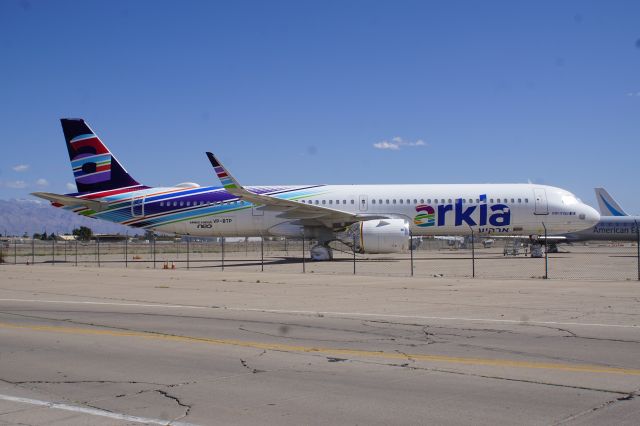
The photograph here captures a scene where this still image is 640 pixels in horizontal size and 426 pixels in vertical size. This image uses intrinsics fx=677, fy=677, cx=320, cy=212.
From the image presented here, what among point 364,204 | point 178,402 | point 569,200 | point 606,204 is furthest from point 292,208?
point 606,204

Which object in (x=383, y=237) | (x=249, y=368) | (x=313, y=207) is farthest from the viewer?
(x=313, y=207)

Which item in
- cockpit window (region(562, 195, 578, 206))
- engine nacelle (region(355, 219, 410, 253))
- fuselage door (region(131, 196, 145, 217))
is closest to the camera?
engine nacelle (region(355, 219, 410, 253))

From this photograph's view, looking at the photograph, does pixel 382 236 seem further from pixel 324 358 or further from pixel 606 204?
pixel 606 204

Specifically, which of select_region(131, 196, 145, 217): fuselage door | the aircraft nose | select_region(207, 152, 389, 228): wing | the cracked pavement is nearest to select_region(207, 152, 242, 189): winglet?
select_region(207, 152, 389, 228): wing

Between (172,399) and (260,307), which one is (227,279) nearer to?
(260,307)

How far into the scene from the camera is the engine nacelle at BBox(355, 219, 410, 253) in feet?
95.3

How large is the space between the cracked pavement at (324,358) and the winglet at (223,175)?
42.7 feet

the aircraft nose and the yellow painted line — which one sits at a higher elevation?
the aircraft nose

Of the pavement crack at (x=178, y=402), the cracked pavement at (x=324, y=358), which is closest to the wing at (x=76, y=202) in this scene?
the cracked pavement at (x=324, y=358)

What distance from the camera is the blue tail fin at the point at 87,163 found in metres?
34.2

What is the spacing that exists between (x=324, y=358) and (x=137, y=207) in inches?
1066

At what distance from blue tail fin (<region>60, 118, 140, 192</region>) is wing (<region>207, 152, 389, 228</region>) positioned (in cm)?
747

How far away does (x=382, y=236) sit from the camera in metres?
29.1

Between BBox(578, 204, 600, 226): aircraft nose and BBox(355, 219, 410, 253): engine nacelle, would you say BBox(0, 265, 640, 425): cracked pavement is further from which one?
BBox(578, 204, 600, 226): aircraft nose
